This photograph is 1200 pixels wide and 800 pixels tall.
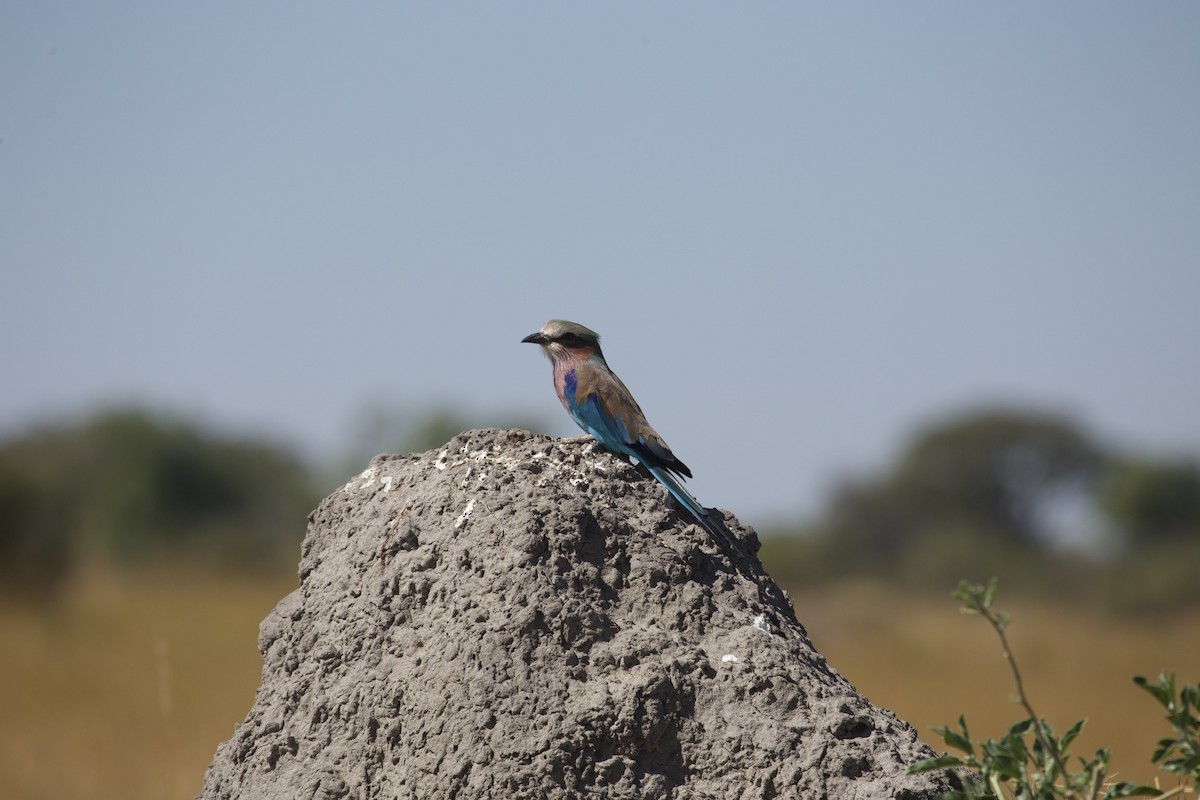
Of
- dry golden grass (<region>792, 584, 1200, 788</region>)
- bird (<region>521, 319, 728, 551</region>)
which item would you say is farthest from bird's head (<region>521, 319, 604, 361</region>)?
dry golden grass (<region>792, 584, 1200, 788</region>)

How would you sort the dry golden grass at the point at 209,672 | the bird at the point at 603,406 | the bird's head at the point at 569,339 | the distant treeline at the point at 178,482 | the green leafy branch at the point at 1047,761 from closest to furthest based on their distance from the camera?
the green leafy branch at the point at 1047,761 → the bird at the point at 603,406 → the bird's head at the point at 569,339 → the dry golden grass at the point at 209,672 → the distant treeline at the point at 178,482

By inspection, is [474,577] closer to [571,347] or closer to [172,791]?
[571,347]

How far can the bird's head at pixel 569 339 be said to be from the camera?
15.6 feet

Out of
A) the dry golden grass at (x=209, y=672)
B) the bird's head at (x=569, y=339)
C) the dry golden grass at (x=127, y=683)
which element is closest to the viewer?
the bird's head at (x=569, y=339)

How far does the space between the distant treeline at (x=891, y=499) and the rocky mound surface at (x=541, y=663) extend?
33.9 m

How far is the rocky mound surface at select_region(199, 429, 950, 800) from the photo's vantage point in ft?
10.4

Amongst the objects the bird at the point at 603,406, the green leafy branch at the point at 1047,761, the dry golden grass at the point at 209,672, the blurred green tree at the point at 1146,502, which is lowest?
the green leafy branch at the point at 1047,761

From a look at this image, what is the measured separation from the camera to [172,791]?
927 centimetres

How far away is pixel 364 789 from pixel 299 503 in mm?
44067

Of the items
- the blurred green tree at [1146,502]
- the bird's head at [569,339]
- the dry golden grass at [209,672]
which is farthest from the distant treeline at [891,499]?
the bird's head at [569,339]

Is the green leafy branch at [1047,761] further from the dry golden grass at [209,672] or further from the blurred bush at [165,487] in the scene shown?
the blurred bush at [165,487]

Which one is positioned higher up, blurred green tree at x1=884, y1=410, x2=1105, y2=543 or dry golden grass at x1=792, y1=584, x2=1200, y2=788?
blurred green tree at x1=884, y1=410, x2=1105, y2=543

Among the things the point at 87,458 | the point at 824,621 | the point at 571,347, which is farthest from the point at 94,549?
the point at 571,347

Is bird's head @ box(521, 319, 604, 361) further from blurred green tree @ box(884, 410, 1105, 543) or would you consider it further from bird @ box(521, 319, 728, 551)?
blurred green tree @ box(884, 410, 1105, 543)
